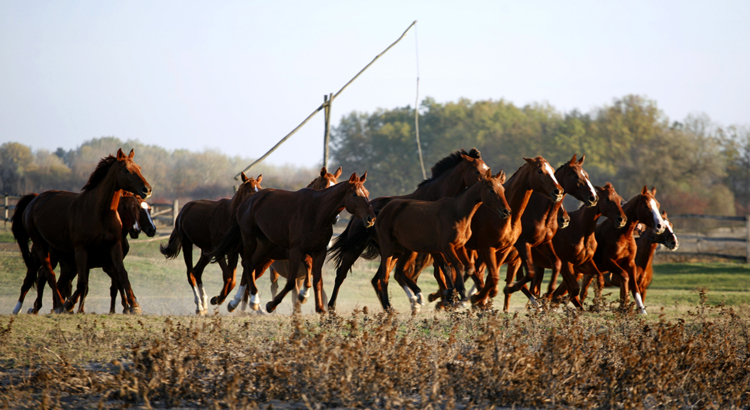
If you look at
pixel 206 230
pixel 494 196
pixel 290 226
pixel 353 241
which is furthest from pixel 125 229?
pixel 494 196

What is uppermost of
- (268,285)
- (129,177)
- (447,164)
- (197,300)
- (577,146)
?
(577,146)

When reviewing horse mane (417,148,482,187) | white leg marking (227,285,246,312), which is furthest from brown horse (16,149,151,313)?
horse mane (417,148,482,187)

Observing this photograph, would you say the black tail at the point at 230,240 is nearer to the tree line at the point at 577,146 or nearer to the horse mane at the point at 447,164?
the horse mane at the point at 447,164

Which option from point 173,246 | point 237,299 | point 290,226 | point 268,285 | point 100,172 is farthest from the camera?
point 268,285

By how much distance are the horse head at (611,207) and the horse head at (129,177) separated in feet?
21.2

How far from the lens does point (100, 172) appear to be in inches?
367

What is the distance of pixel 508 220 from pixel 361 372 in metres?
4.24

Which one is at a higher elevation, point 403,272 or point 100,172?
point 100,172

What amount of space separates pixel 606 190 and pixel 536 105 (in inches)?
2028

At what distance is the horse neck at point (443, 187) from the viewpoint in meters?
10.1

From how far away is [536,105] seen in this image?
59.9 meters

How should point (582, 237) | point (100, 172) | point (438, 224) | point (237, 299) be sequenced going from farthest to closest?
point (582, 237)
point (237, 299)
point (100, 172)
point (438, 224)

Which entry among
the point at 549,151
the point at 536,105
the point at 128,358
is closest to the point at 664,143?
the point at 549,151

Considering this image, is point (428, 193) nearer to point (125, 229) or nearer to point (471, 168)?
point (471, 168)
